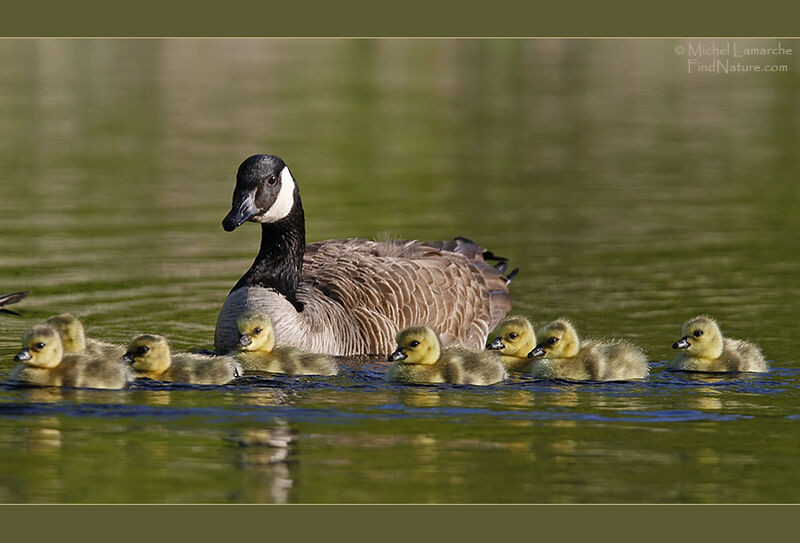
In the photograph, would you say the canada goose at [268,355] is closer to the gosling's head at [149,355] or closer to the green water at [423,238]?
the green water at [423,238]

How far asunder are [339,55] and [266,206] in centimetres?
4910

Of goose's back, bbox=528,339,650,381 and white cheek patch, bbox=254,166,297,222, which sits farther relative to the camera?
white cheek patch, bbox=254,166,297,222

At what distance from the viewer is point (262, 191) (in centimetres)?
1406

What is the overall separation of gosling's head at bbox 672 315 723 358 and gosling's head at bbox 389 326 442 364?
2154mm

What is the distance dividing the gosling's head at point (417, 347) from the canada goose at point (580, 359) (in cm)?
91

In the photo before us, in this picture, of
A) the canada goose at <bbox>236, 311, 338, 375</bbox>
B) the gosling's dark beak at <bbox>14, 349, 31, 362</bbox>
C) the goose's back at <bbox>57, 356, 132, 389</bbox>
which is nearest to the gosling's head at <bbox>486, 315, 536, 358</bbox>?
the canada goose at <bbox>236, 311, 338, 375</bbox>

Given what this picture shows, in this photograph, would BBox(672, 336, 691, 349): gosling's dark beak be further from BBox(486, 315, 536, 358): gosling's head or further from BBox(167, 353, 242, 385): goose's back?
BBox(167, 353, 242, 385): goose's back

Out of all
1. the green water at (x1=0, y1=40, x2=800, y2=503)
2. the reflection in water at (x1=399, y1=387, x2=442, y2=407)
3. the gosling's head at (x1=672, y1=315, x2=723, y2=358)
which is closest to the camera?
the green water at (x1=0, y1=40, x2=800, y2=503)

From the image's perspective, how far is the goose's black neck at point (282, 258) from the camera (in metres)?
14.2

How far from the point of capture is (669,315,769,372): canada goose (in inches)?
503

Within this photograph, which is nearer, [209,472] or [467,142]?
[209,472]

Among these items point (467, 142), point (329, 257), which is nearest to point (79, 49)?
point (467, 142)

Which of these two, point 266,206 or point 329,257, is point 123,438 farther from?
point 329,257

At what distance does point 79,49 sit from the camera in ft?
208
